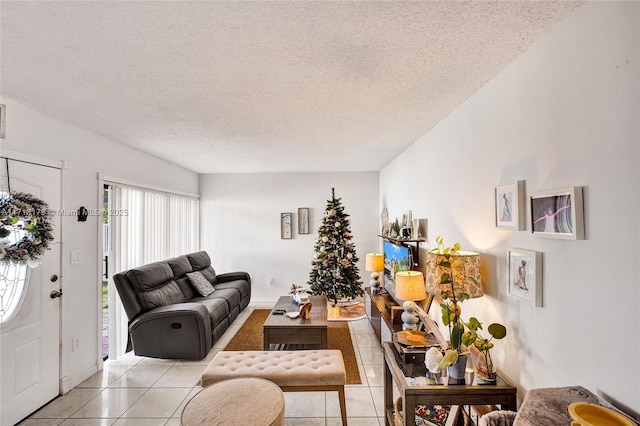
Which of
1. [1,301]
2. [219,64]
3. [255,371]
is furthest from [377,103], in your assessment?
[1,301]

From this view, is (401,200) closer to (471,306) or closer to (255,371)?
(471,306)

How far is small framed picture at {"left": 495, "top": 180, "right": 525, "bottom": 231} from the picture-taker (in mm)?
1667

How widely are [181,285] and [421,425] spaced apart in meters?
3.48

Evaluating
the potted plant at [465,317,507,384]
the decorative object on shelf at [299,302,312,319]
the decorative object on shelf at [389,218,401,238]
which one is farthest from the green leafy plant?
the decorative object on shelf at [389,218,401,238]

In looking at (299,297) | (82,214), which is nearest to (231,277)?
(299,297)

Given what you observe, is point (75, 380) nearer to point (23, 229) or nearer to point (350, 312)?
point (23, 229)

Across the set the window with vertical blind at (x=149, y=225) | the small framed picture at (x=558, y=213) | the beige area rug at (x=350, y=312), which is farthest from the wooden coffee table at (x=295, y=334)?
the small framed picture at (x=558, y=213)

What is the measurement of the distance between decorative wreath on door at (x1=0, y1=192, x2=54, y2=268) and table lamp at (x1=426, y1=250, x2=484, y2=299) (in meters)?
3.01

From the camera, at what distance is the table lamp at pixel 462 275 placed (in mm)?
1904

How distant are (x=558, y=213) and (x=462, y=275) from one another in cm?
68

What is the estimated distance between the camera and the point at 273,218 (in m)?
5.98

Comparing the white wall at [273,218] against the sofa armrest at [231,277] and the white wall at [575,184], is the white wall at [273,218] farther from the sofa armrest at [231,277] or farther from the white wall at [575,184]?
the white wall at [575,184]

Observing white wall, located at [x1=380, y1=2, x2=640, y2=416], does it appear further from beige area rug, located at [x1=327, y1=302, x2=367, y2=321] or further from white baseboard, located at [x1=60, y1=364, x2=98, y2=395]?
white baseboard, located at [x1=60, y1=364, x2=98, y2=395]

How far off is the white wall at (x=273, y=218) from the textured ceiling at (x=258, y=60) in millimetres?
2873
